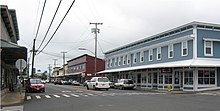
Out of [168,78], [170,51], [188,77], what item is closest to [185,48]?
[170,51]

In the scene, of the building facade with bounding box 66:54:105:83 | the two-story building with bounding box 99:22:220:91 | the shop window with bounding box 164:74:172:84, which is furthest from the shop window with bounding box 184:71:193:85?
the building facade with bounding box 66:54:105:83

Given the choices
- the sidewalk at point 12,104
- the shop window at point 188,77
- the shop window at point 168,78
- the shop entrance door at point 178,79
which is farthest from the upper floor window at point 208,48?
the sidewalk at point 12,104

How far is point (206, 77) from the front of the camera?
3634cm

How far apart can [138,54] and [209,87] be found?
16583 millimetres

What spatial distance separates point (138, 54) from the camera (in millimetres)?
50969

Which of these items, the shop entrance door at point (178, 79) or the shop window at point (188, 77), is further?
the shop entrance door at point (178, 79)

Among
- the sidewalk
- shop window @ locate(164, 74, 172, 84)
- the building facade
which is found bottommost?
the sidewalk

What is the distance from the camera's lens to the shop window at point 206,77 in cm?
3603

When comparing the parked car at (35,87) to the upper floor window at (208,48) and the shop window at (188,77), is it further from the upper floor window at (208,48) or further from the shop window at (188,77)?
the upper floor window at (208,48)

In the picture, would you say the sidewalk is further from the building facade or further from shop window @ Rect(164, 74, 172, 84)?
the building facade

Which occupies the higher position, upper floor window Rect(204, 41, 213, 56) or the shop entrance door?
upper floor window Rect(204, 41, 213, 56)

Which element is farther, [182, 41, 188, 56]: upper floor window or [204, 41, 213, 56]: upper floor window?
[182, 41, 188, 56]: upper floor window

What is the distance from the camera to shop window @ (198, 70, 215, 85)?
3603cm

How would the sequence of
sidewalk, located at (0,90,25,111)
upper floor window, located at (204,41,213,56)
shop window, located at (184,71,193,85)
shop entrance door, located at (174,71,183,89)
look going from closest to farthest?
sidewalk, located at (0,90,25,111) < shop window, located at (184,71,193,85) < upper floor window, located at (204,41,213,56) < shop entrance door, located at (174,71,183,89)
